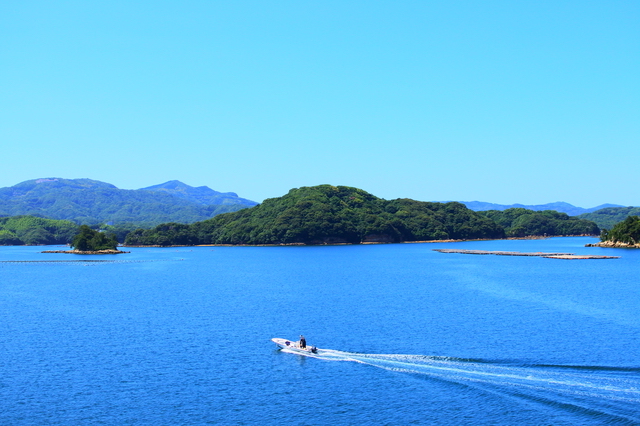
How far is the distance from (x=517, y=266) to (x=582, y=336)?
272 ft

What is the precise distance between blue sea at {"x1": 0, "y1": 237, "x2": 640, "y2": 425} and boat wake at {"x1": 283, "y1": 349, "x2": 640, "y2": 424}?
0.12 metres

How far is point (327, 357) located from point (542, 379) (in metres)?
14.9

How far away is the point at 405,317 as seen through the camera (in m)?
59.2

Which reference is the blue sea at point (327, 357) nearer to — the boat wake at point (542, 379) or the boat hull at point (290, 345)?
the boat wake at point (542, 379)

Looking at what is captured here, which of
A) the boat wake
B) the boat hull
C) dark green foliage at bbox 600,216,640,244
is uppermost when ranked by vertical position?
dark green foliage at bbox 600,216,640,244

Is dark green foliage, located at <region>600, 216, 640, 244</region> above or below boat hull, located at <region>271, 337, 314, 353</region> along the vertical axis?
above

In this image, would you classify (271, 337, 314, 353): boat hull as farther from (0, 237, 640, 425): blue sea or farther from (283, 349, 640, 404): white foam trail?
(283, 349, 640, 404): white foam trail

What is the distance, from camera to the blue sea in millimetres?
31438

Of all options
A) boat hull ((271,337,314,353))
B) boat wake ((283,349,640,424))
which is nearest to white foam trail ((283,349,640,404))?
boat wake ((283,349,640,424))

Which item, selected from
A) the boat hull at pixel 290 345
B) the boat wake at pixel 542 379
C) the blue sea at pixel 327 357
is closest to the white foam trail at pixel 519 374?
the boat wake at pixel 542 379

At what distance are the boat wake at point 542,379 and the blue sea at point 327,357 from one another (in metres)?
0.12

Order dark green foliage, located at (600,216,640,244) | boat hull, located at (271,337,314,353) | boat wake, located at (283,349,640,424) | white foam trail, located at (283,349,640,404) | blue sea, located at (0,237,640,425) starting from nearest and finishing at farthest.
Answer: boat wake, located at (283,349,640,424) → blue sea, located at (0,237,640,425) → white foam trail, located at (283,349,640,404) → boat hull, located at (271,337,314,353) → dark green foliage, located at (600,216,640,244)

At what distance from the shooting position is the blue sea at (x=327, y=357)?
103ft

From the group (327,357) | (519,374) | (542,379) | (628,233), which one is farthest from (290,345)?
(628,233)
